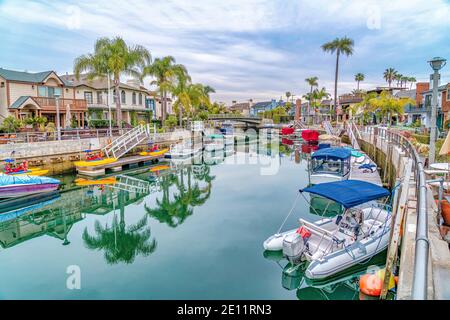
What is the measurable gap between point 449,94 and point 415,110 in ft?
34.8

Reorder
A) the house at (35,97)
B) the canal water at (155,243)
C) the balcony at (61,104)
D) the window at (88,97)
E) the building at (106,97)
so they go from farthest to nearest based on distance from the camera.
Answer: the window at (88,97), the building at (106,97), the balcony at (61,104), the house at (35,97), the canal water at (155,243)

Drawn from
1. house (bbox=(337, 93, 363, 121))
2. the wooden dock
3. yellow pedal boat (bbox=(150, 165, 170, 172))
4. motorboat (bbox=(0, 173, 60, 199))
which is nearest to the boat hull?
motorboat (bbox=(0, 173, 60, 199))

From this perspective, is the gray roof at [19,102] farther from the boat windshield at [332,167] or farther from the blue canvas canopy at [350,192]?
the blue canvas canopy at [350,192]

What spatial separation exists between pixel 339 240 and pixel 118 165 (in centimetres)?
2245

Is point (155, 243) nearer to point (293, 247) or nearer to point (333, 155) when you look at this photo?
point (293, 247)

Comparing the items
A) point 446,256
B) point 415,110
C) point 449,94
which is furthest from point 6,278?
point 415,110

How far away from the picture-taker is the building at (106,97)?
4347 centimetres

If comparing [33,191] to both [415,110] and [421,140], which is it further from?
[415,110]

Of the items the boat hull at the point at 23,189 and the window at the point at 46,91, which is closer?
the boat hull at the point at 23,189

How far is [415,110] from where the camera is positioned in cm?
4741

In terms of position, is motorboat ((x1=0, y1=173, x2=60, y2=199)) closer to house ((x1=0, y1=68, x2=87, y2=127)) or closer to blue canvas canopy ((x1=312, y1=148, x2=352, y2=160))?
house ((x1=0, y1=68, x2=87, y2=127))

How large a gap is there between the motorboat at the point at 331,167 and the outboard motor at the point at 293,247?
9605 mm

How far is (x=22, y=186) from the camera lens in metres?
19.0

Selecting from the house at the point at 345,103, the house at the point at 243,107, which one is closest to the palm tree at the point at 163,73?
the house at the point at 345,103
